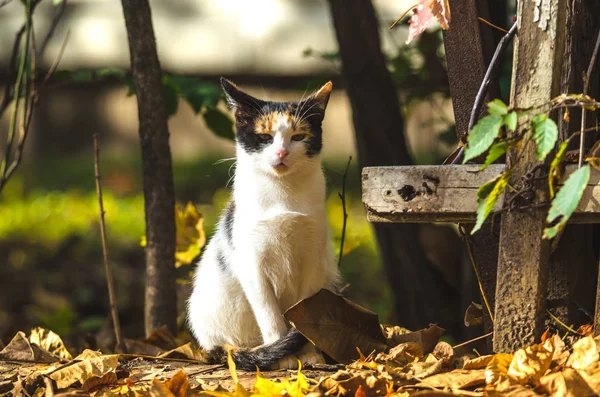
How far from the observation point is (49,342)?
2729mm

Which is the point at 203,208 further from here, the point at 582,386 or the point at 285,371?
the point at 582,386

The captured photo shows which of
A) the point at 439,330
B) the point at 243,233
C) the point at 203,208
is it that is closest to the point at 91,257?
the point at 203,208

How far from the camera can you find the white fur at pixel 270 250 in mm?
2436

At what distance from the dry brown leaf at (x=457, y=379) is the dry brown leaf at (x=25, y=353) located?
4.64 ft

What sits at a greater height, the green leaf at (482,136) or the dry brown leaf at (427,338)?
the green leaf at (482,136)

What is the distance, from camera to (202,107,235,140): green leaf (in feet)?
10.3

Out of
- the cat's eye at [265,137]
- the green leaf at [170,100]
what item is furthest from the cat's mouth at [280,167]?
the green leaf at [170,100]

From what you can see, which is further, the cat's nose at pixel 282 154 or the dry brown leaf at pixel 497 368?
the cat's nose at pixel 282 154

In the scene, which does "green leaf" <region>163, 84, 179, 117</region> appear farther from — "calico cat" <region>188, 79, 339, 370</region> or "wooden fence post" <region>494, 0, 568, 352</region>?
"wooden fence post" <region>494, 0, 568, 352</region>

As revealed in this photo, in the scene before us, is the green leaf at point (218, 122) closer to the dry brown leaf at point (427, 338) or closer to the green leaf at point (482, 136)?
the dry brown leaf at point (427, 338)

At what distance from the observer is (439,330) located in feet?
7.85

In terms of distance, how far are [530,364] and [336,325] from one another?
658 mm

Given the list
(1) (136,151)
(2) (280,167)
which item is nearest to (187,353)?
(2) (280,167)

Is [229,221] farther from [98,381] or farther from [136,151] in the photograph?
[136,151]
